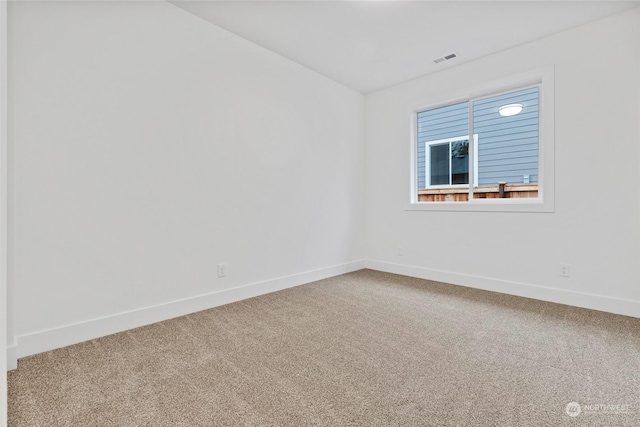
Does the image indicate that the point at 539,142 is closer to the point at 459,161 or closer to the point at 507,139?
the point at 507,139

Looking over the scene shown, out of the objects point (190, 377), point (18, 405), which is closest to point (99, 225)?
point (18, 405)

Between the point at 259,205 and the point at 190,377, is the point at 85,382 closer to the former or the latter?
the point at 190,377

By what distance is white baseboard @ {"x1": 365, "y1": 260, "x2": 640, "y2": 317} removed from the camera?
261 centimetres

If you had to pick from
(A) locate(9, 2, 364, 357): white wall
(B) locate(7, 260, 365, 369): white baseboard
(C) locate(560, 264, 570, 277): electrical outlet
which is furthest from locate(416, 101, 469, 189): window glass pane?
(B) locate(7, 260, 365, 369): white baseboard

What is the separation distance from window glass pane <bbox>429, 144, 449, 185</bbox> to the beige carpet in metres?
1.90

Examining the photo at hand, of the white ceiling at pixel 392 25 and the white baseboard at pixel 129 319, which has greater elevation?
the white ceiling at pixel 392 25

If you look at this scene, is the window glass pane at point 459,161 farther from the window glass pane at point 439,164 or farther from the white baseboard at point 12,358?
the white baseboard at point 12,358

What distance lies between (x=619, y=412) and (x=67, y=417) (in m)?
2.43

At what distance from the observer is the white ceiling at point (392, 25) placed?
250 cm

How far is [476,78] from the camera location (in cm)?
340

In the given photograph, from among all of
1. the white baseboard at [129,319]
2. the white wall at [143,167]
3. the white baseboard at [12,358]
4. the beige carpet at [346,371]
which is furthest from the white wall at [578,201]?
the white baseboard at [12,358]

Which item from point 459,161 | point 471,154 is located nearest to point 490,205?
point 471,154

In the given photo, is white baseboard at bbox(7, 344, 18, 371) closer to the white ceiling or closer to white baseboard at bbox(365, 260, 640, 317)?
the white ceiling

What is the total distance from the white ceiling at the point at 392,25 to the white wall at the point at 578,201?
222 mm
